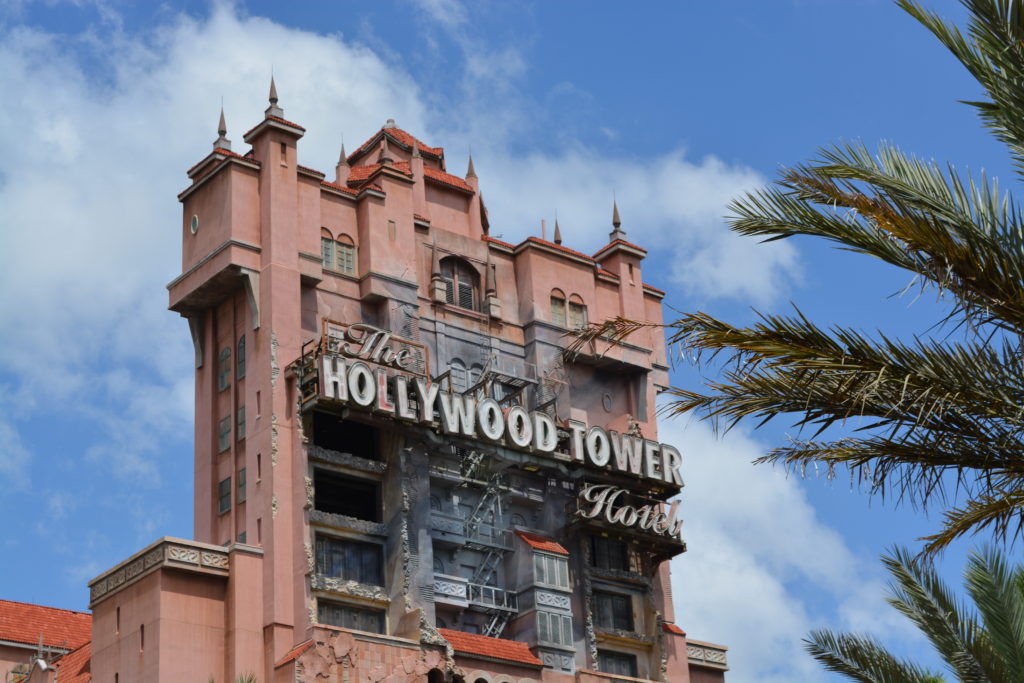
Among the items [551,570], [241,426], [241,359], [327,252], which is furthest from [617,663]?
[327,252]

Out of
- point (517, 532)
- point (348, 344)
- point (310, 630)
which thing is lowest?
point (310, 630)

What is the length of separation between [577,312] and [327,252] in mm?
12063

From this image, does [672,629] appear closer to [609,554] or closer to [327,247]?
[609,554]

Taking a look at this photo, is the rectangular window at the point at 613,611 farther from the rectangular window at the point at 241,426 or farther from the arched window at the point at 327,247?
the arched window at the point at 327,247

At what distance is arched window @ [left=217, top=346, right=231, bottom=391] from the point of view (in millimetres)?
58281

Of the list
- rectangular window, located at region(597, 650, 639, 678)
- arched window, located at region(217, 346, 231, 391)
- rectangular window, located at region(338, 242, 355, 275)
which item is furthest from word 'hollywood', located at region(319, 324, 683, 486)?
rectangular window, located at region(597, 650, 639, 678)

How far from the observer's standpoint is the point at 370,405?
54.6 metres

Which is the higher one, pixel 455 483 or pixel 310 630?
pixel 455 483

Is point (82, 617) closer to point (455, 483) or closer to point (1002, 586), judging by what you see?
point (455, 483)

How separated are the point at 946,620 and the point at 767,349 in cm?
1486

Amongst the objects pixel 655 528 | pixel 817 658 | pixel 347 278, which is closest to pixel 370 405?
pixel 347 278

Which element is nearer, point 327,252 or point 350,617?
point 350,617

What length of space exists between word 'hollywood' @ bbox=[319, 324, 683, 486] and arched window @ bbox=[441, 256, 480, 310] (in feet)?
19.7

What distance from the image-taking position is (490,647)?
55.1m
